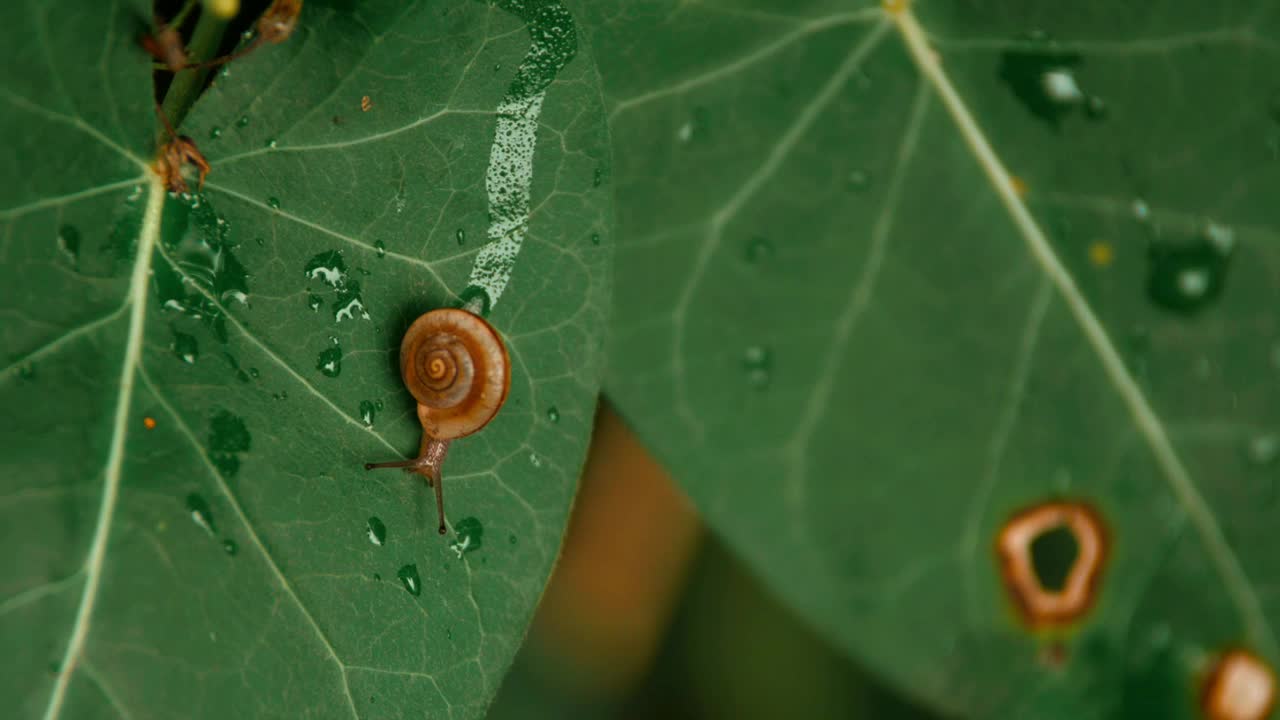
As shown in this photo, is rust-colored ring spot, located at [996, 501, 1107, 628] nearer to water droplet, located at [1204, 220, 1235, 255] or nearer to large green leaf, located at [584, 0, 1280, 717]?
large green leaf, located at [584, 0, 1280, 717]

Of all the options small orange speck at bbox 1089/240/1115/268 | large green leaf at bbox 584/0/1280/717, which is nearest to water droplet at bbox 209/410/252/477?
large green leaf at bbox 584/0/1280/717

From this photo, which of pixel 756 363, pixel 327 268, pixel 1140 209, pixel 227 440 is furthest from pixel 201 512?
pixel 1140 209

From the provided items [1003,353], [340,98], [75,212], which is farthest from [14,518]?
[1003,353]

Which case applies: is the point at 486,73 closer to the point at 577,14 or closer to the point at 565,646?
the point at 577,14

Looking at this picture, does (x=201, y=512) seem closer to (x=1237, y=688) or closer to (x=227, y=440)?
(x=227, y=440)

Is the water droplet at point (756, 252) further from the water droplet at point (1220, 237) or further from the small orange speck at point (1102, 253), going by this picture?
the water droplet at point (1220, 237)

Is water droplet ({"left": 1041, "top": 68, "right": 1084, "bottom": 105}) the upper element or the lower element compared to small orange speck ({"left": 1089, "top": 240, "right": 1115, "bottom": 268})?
upper
